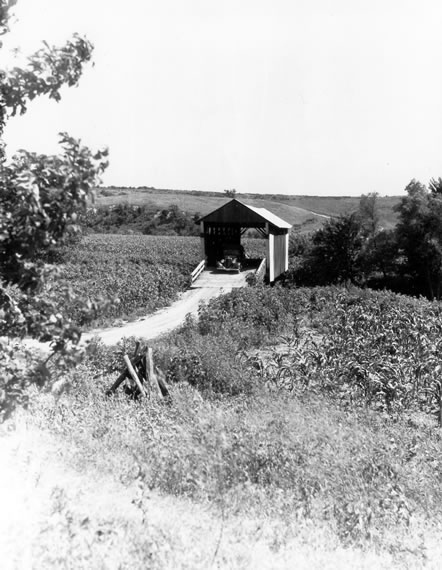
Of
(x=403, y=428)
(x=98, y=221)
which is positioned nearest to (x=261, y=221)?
(x=403, y=428)

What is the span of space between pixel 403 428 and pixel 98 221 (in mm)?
81584

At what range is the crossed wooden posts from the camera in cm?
915

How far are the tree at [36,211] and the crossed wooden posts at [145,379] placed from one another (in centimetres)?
447

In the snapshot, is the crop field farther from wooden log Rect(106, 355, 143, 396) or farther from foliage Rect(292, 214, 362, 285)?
foliage Rect(292, 214, 362, 285)

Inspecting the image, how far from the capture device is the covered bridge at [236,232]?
101ft

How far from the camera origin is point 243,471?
244 inches

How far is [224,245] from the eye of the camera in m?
33.9

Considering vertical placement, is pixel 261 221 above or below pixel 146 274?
above

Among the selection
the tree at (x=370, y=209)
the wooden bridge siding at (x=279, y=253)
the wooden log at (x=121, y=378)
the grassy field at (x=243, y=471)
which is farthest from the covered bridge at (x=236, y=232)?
the wooden log at (x=121, y=378)

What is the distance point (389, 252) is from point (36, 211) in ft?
108

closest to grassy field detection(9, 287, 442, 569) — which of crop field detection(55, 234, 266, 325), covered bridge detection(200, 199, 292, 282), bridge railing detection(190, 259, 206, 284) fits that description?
crop field detection(55, 234, 266, 325)

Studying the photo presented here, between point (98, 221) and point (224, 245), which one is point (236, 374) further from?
point (98, 221)

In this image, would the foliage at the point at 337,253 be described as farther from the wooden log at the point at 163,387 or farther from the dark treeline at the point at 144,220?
the dark treeline at the point at 144,220

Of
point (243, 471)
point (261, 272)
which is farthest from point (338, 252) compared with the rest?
point (243, 471)
